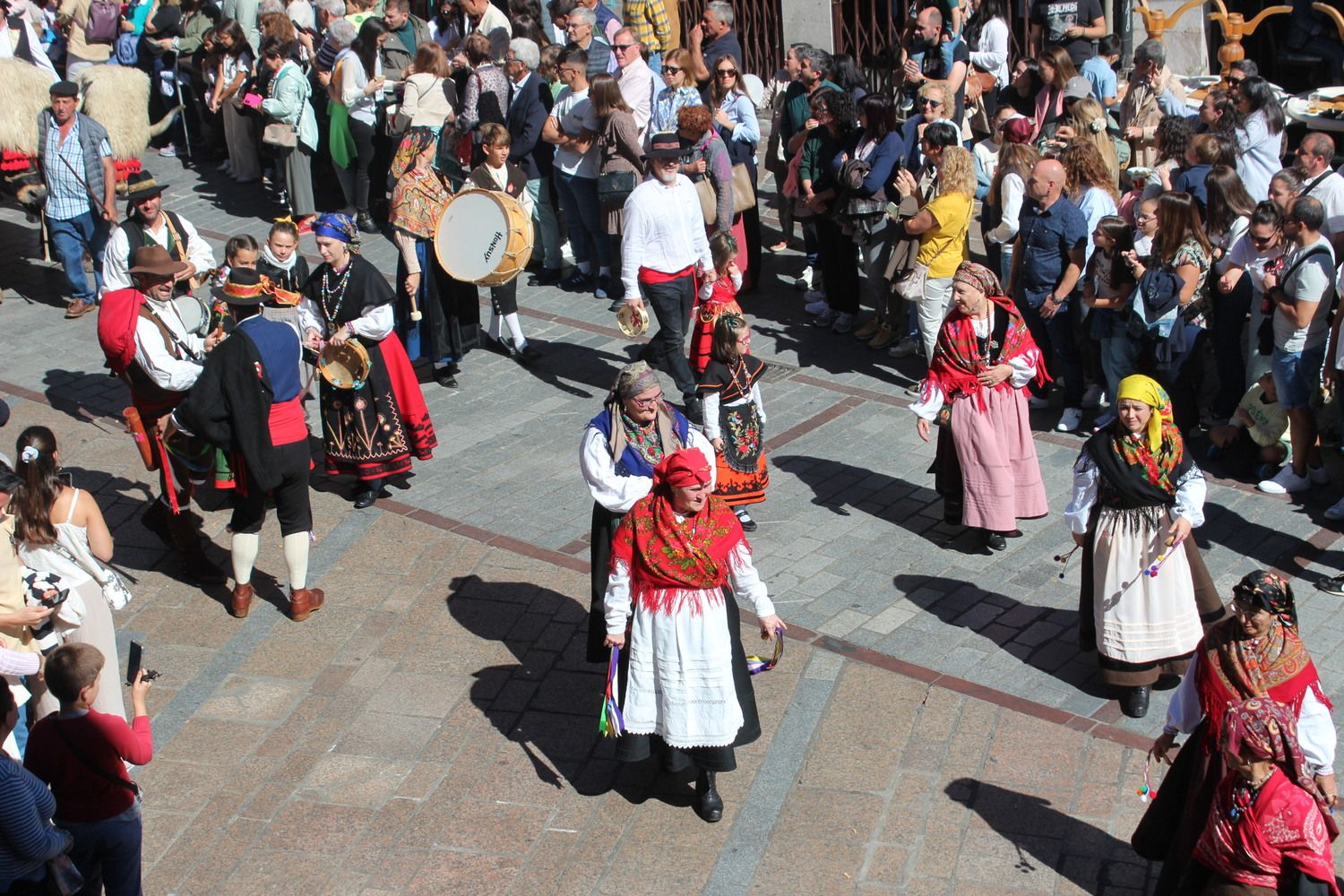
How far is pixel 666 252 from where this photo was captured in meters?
10.2

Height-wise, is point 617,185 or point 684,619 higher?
point 617,185

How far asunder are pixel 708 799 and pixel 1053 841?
4.60 feet

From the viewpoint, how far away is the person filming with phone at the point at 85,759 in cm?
545

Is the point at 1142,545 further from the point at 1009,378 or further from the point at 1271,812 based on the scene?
the point at 1271,812

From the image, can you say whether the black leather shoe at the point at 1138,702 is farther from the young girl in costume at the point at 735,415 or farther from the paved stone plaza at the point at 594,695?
the young girl in costume at the point at 735,415

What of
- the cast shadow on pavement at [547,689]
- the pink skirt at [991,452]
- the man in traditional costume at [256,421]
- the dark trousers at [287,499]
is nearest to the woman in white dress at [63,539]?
the man in traditional costume at [256,421]

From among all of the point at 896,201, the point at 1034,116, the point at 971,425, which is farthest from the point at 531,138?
the point at 971,425

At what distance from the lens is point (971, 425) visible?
8484 millimetres

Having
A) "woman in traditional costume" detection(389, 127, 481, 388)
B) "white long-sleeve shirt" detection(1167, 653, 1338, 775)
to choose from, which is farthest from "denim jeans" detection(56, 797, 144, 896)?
"woman in traditional costume" detection(389, 127, 481, 388)

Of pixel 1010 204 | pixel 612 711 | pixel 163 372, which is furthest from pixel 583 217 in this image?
pixel 612 711

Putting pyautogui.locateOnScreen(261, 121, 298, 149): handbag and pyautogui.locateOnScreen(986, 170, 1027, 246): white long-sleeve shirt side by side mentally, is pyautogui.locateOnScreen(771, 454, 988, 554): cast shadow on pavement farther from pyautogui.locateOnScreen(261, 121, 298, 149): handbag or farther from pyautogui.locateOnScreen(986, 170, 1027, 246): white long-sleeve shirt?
pyautogui.locateOnScreen(261, 121, 298, 149): handbag

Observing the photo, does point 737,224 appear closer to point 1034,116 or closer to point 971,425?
point 1034,116

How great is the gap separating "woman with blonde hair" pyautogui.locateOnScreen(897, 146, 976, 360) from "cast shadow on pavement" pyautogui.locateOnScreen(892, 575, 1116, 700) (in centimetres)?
269

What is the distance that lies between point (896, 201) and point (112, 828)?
730 cm
